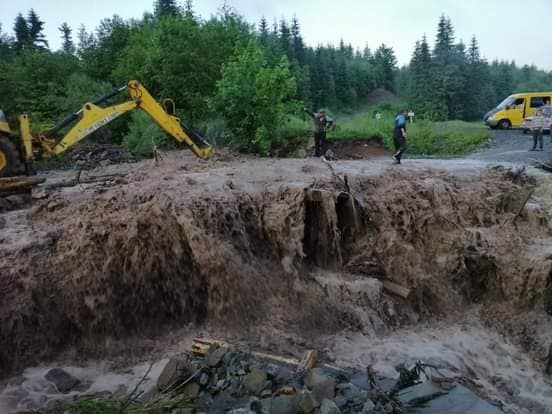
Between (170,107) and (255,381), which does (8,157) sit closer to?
(170,107)

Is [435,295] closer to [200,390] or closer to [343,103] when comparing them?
[200,390]

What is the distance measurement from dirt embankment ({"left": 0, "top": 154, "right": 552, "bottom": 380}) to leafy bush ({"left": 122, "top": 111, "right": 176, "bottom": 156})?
687 cm

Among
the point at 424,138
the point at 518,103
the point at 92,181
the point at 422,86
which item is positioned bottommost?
the point at 92,181

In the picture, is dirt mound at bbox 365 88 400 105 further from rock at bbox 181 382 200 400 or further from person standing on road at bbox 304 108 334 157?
rock at bbox 181 382 200 400

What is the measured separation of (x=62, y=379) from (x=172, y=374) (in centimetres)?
175

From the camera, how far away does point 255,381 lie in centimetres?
588

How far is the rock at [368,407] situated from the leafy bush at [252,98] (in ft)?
42.7

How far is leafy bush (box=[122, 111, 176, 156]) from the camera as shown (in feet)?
59.7

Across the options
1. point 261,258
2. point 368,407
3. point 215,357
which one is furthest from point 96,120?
point 368,407

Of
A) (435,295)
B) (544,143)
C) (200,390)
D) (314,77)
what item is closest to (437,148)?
(544,143)

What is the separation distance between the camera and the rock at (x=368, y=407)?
5234mm

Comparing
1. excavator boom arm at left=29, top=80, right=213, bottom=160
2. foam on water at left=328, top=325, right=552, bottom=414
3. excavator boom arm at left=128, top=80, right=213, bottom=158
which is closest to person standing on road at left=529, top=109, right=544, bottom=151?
foam on water at left=328, top=325, right=552, bottom=414

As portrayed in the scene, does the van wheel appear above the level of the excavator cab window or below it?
below

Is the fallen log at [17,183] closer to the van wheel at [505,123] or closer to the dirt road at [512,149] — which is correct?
the dirt road at [512,149]
